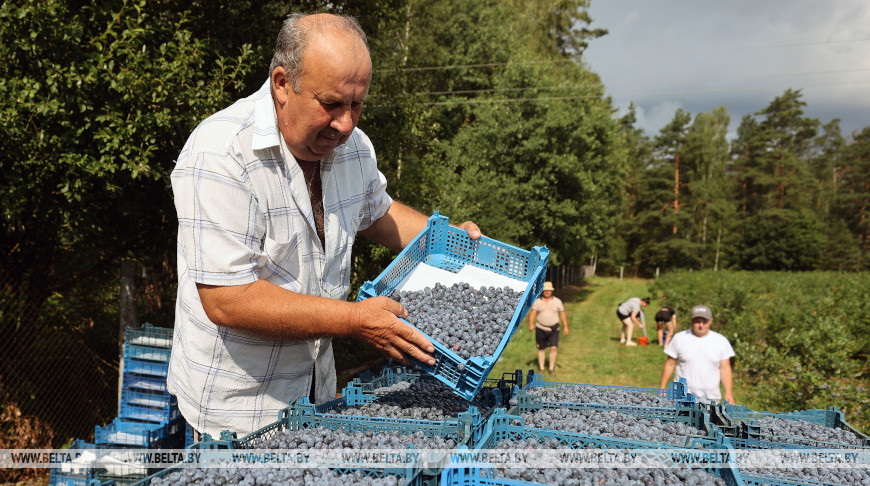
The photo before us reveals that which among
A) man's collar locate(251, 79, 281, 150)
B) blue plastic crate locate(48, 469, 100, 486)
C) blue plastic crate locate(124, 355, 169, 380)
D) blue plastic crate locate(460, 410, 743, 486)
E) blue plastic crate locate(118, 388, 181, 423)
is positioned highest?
man's collar locate(251, 79, 281, 150)

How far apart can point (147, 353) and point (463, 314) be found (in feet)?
12.8

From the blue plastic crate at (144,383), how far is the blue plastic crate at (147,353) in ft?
0.62

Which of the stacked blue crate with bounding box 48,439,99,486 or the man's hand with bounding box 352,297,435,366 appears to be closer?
the man's hand with bounding box 352,297,435,366

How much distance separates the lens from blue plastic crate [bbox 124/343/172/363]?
521 cm

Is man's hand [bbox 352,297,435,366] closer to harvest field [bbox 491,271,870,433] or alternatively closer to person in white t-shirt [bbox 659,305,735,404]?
person in white t-shirt [bbox 659,305,735,404]

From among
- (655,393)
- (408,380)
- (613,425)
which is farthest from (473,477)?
(655,393)

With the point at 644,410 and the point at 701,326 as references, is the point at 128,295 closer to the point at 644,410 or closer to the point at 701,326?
the point at 644,410

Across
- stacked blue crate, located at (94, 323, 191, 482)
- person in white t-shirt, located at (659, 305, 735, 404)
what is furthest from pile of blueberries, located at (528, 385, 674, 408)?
stacked blue crate, located at (94, 323, 191, 482)

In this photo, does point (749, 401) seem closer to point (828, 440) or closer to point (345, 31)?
point (828, 440)

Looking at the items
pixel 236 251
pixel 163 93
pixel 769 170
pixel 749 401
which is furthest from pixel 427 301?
pixel 769 170

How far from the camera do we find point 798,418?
336 cm

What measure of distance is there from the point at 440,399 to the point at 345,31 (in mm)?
1773

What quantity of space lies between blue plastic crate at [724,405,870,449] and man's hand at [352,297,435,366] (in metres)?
1.60

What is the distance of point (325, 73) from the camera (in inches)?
80.0
